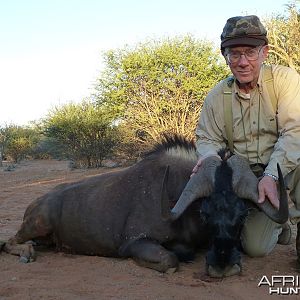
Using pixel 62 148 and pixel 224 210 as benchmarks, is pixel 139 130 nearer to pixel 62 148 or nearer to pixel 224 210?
pixel 62 148

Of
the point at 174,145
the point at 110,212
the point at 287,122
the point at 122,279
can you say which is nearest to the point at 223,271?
the point at 122,279

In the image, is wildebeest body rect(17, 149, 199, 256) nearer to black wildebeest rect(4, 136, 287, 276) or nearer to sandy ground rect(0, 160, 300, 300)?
black wildebeest rect(4, 136, 287, 276)

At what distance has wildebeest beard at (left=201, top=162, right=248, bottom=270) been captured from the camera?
13.3 ft

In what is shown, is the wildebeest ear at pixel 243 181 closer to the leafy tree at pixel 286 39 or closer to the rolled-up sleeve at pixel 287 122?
the rolled-up sleeve at pixel 287 122

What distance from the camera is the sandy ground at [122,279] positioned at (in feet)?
12.6

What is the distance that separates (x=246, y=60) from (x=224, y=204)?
1.32m

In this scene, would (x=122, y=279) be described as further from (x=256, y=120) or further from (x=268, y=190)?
(x=256, y=120)

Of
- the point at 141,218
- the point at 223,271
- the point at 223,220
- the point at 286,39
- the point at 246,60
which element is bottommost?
the point at 223,271

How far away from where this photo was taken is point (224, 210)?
164 inches

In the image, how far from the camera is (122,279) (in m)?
4.30

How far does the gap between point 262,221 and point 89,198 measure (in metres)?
1.94

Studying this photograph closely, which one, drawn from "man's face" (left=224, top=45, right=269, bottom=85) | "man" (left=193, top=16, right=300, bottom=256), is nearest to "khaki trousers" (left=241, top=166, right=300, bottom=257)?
"man" (left=193, top=16, right=300, bottom=256)

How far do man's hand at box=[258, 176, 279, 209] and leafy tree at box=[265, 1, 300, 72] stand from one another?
18.6 metres

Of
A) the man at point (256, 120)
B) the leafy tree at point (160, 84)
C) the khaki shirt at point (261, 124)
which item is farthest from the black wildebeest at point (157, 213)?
the leafy tree at point (160, 84)
